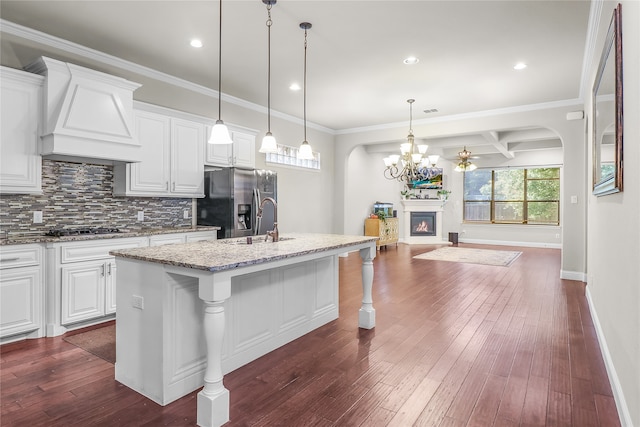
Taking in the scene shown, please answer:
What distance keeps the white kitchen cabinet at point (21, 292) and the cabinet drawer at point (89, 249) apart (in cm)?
19

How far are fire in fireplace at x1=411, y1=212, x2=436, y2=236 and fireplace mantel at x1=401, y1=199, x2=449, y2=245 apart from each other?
111 millimetres

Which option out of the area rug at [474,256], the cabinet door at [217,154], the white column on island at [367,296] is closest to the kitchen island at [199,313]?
the white column on island at [367,296]

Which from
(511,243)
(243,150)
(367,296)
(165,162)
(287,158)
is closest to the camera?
(367,296)

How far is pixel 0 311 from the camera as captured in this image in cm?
299

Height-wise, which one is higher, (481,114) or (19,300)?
(481,114)

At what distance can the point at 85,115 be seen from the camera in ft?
11.3

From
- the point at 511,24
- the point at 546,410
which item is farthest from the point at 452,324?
the point at 511,24

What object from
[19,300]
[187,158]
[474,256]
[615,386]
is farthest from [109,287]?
[474,256]

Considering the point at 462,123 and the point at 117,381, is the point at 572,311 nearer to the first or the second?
the point at 462,123

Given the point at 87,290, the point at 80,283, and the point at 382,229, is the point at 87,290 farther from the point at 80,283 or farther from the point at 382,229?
the point at 382,229

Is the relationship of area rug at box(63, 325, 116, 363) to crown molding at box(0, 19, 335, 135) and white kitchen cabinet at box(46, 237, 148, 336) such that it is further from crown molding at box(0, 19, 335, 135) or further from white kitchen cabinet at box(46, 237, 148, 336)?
crown molding at box(0, 19, 335, 135)

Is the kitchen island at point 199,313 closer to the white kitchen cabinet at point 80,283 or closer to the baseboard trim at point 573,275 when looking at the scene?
the white kitchen cabinet at point 80,283

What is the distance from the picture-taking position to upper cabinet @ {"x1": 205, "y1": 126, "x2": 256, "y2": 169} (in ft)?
16.0

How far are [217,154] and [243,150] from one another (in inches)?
18.3
